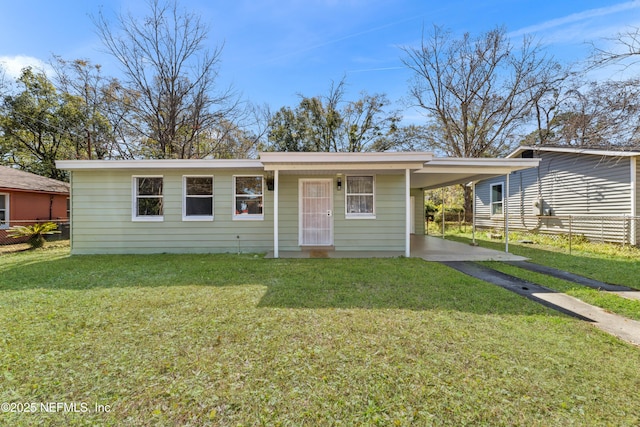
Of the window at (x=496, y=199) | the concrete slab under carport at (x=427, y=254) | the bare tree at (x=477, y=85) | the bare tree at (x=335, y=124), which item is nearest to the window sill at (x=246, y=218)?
the concrete slab under carport at (x=427, y=254)

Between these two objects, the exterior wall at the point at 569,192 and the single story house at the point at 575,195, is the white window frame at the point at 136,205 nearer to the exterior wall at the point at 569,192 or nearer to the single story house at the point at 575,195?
the single story house at the point at 575,195

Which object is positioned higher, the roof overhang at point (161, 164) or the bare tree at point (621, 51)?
the bare tree at point (621, 51)

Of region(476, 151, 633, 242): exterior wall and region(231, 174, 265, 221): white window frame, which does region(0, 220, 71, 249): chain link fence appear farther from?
region(476, 151, 633, 242): exterior wall

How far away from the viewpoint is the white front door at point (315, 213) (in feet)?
27.1

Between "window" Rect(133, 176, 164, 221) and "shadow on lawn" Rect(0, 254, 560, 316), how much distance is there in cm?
142

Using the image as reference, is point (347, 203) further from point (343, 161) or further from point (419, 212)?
point (419, 212)

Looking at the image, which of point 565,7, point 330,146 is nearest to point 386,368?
point 565,7

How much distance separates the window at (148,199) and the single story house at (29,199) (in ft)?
17.8

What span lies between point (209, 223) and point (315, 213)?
308 cm

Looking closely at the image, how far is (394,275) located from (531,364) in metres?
2.99

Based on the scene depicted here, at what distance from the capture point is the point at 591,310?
3.63 meters

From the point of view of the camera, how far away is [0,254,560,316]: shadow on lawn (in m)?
3.81

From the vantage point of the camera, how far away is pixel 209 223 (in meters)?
8.05

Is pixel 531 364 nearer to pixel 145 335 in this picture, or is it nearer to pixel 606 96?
pixel 145 335
